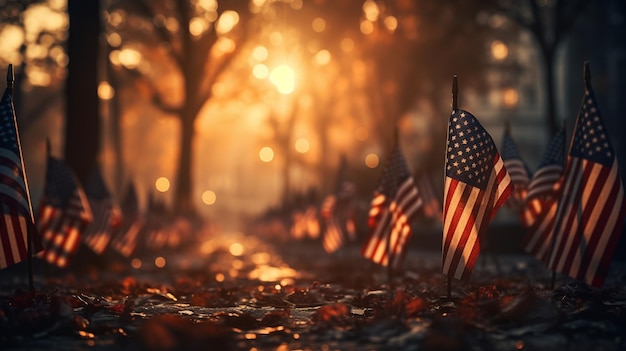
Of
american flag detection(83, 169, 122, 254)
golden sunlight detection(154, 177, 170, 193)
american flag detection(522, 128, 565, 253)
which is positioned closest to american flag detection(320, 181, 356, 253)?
american flag detection(83, 169, 122, 254)

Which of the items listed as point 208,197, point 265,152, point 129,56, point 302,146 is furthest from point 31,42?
point 208,197

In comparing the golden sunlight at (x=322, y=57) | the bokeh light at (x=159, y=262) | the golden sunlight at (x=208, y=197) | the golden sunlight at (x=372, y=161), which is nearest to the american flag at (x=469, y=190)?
the bokeh light at (x=159, y=262)

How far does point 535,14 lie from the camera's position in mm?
27312

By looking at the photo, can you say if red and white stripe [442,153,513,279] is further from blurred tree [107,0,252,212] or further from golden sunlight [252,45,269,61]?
golden sunlight [252,45,269,61]

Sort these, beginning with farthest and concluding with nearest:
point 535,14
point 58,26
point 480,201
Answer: point 58,26 < point 535,14 < point 480,201

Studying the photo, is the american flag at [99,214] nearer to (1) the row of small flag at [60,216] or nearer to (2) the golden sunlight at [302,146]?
(1) the row of small flag at [60,216]

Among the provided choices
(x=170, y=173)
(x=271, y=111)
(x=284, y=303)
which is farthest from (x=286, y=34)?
(x=170, y=173)

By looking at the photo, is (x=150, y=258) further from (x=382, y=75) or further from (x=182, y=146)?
(x=382, y=75)

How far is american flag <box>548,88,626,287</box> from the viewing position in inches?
356

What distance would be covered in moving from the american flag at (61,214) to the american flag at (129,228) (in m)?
7.20

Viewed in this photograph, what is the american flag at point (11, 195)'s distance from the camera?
9.71m

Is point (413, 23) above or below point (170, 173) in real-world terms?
above

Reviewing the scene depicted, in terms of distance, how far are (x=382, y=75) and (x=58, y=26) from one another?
563 inches

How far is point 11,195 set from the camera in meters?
9.70
